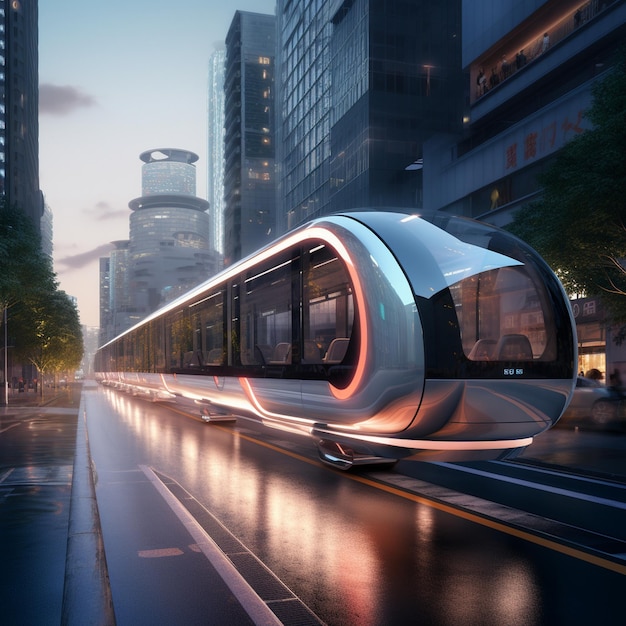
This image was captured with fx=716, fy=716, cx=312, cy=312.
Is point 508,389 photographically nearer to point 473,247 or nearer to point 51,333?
point 473,247

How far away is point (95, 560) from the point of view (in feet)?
20.3

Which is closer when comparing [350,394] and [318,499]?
[350,394]

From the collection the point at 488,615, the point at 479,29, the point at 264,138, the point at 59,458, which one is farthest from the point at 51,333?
the point at 264,138

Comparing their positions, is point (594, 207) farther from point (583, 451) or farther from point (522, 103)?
point (522, 103)

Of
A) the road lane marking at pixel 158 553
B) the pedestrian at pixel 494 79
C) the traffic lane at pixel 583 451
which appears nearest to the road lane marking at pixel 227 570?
the road lane marking at pixel 158 553

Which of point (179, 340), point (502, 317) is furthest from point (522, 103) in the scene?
point (502, 317)

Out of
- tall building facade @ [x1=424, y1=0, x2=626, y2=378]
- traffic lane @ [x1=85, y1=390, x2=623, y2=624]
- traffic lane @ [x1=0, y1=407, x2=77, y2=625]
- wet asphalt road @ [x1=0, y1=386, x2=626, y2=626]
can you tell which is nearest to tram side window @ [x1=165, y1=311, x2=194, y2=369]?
traffic lane @ [x1=0, y1=407, x2=77, y2=625]

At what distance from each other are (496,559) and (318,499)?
10.5 feet

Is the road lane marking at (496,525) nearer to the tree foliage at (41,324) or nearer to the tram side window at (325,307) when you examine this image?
the tram side window at (325,307)

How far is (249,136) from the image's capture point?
412 ft

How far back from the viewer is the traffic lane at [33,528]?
514 centimetres

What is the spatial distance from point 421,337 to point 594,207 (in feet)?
40.4

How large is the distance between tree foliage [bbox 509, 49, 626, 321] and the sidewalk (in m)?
13.2

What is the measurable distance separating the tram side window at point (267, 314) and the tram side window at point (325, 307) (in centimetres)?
63
